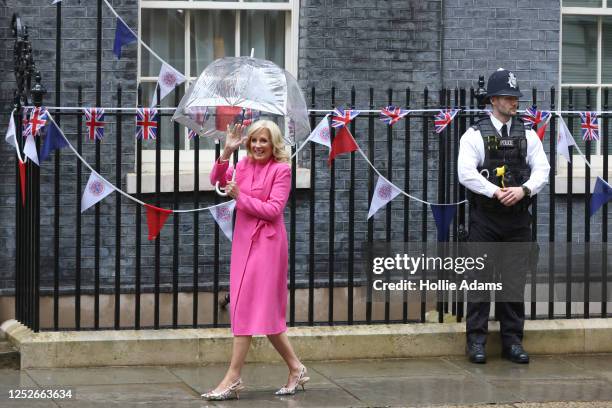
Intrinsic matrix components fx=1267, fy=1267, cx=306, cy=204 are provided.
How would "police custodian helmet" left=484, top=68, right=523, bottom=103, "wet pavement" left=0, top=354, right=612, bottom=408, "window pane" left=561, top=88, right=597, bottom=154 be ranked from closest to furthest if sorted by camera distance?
"wet pavement" left=0, top=354, right=612, bottom=408 → "police custodian helmet" left=484, top=68, right=523, bottom=103 → "window pane" left=561, top=88, right=597, bottom=154

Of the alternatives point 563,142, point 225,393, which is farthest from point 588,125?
point 225,393

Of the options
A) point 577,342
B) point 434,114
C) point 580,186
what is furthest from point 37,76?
point 580,186

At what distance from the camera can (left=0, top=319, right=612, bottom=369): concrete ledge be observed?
8539mm

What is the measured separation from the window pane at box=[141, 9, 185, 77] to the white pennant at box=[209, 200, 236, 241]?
2245 millimetres

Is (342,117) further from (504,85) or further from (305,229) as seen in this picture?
(305,229)

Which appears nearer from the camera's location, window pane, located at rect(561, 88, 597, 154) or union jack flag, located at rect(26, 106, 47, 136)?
union jack flag, located at rect(26, 106, 47, 136)

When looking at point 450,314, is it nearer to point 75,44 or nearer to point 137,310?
point 137,310

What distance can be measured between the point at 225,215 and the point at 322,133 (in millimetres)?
888

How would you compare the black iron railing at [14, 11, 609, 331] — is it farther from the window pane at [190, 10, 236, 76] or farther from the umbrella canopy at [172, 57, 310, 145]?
the umbrella canopy at [172, 57, 310, 145]

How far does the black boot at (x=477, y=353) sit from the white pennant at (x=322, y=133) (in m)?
1.75

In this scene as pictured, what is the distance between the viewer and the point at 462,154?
8.64 metres

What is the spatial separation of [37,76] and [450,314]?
3.55 m

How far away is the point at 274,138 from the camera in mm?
7527

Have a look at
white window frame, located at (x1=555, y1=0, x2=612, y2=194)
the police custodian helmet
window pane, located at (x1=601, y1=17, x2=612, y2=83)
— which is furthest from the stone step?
window pane, located at (x1=601, y1=17, x2=612, y2=83)
